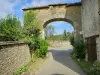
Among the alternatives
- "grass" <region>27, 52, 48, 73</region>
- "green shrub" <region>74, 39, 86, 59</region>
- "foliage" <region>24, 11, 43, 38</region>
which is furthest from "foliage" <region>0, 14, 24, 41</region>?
"green shrub" <region>74, 39, 86, 59</region>

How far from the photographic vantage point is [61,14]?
81.0 feet

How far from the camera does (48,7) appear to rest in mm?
24938

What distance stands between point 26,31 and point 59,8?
5338 millimetres

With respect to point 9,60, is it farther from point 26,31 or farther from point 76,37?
point 76,37

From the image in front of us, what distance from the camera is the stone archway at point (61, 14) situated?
79.1 ft

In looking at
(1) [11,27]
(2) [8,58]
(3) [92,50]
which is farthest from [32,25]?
(2) [8,58]

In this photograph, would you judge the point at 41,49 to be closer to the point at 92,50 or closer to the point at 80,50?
the point at 80,50

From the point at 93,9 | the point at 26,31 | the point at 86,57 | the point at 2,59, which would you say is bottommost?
the point at 86,57

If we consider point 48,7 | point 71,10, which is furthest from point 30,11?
point 71,10

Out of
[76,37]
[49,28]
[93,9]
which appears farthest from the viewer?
[49,28]

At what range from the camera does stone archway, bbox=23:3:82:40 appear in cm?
2411

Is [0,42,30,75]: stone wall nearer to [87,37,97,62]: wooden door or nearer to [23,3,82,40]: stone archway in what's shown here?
[87,37,97,62]: wooden door

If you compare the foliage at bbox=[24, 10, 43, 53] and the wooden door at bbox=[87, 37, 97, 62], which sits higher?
the foliage at bbox=[24, 10, 43, 53]

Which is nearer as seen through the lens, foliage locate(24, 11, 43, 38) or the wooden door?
the wooden door
